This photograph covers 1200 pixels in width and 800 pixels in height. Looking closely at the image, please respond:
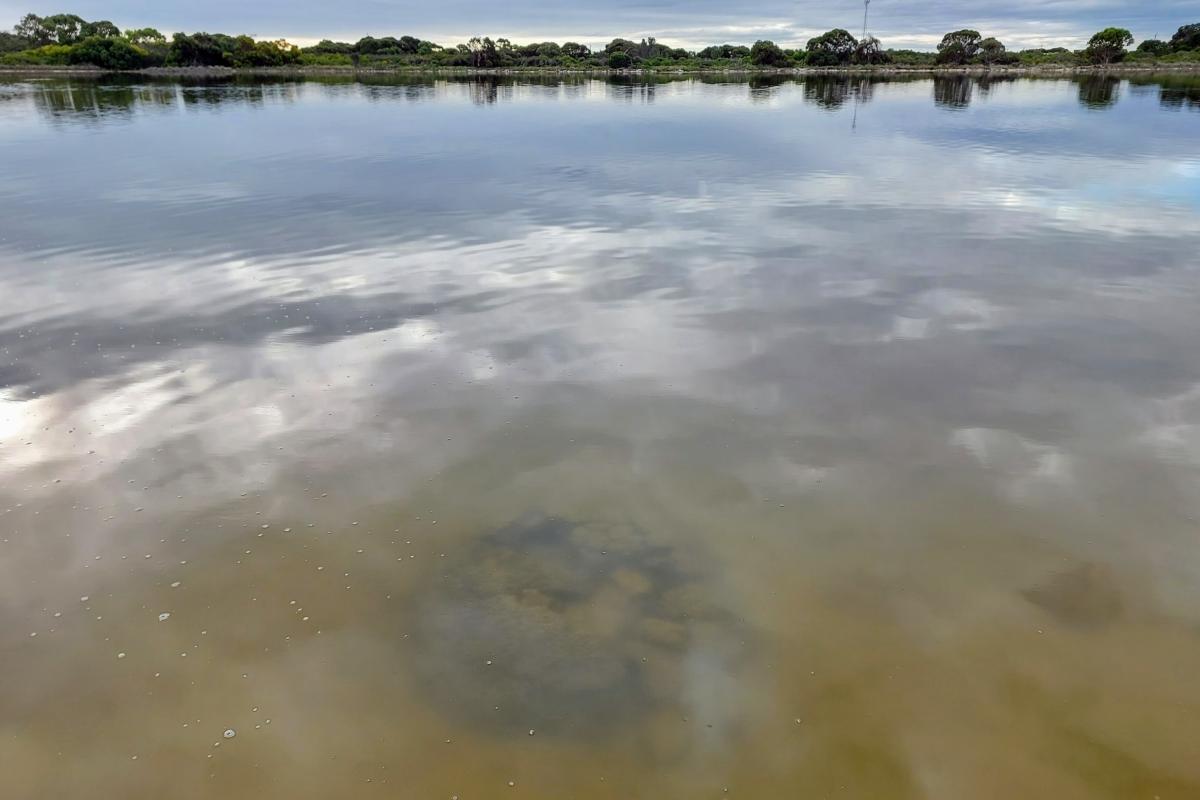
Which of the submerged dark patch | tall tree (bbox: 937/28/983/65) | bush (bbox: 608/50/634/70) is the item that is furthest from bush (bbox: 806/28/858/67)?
the submerged dark patch

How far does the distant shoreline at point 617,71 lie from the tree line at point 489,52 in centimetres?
352

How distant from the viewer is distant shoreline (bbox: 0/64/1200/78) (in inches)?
4976

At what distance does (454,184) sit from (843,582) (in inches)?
966

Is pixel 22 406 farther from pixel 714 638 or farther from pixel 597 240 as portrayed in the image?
pixel 597 240

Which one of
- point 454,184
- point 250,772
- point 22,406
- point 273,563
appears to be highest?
point 454,184

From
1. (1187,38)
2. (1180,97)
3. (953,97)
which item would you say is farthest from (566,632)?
(1187,38)

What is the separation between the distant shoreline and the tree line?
3.52m

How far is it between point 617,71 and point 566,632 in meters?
177

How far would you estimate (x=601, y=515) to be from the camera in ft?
26.6

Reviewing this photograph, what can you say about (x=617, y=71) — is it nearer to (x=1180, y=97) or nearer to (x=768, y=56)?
(x=768, y=56)

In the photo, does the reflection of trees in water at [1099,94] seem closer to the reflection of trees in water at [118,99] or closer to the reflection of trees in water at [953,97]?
the reflection of trees in water at [953,97]

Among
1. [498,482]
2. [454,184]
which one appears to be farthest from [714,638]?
[454,184]

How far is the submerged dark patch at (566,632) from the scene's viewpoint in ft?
19.2

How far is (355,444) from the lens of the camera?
9539 millimetres
